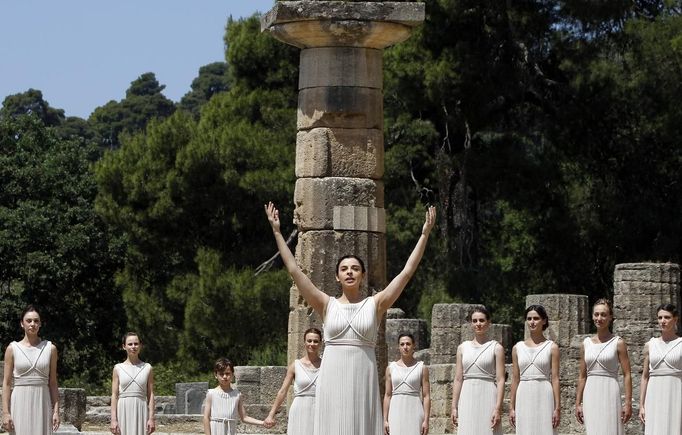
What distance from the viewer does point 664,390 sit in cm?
1373

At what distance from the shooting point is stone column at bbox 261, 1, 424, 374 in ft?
53.9

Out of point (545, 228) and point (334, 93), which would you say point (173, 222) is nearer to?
point (545, 228)

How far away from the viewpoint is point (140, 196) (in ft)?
118

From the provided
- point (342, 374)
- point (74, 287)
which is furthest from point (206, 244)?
point (342, 374)

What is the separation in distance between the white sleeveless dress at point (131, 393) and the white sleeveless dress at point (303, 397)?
1.24 meters

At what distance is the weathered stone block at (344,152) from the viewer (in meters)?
17.1

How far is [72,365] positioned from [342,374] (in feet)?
84.0

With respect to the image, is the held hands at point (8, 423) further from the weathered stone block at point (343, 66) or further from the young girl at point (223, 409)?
the weathered stone block at point (343, 66)

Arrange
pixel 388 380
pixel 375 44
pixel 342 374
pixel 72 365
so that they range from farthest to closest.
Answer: pixel 72 365 → pixel 375 44 → pixel 388 380 → pixel 342 374

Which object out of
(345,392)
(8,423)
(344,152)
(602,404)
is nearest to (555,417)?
(602,404)

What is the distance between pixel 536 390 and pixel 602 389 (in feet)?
1.92

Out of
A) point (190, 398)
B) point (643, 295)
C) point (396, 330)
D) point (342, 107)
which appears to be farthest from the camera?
point (190, 398)

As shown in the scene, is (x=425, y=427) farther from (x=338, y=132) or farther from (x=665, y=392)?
(x=338, y=132)

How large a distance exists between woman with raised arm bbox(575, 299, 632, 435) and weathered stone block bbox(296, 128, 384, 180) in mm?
3961
